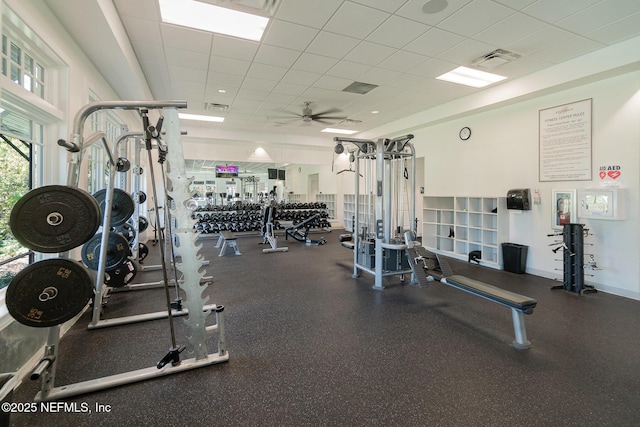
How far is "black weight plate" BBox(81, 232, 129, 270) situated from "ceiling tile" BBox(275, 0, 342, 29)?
9.47 ft

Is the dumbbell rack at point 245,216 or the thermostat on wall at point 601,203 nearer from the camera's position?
the thermostat on wall at point 601,203

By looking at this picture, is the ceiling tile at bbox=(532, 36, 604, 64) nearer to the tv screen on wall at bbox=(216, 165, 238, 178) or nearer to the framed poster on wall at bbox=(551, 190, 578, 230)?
the framed poster on wall at bbox=(551, 190, 578, 230)

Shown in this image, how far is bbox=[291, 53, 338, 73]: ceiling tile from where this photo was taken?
12.8 feet

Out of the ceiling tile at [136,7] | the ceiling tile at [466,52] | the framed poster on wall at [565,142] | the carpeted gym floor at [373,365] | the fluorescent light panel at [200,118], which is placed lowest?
the carpeted gym floor at [373,365]

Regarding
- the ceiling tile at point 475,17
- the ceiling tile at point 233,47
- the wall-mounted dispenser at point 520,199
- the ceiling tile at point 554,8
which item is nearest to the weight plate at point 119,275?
the ceiling tile at point 233,47

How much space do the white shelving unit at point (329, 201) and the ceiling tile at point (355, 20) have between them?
23.6ft

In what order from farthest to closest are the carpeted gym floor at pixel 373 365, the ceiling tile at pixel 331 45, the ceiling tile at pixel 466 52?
the ceiling tile at pixel 466 52 < the ceiling tile at pixel 331 45 < the carpeted gym floor at pixel 373 365

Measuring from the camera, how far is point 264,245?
7.16 meters

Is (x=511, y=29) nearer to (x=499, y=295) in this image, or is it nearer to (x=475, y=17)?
(x=475, y=17)

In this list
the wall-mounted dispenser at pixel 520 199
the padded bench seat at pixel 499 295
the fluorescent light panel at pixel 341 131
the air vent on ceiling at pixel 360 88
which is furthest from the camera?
the fluorescent light panel at pixel 341 131

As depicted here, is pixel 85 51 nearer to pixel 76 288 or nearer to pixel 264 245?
pixel 76 288

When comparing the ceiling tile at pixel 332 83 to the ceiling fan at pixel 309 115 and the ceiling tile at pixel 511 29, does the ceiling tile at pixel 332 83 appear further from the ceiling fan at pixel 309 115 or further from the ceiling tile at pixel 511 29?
the ceiling tile at pixel 511 29

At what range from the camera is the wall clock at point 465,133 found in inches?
222

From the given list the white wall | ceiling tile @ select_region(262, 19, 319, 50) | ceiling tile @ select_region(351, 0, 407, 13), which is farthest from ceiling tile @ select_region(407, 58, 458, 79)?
ceiling tile @ select_region(262, 19, 319, 50)
